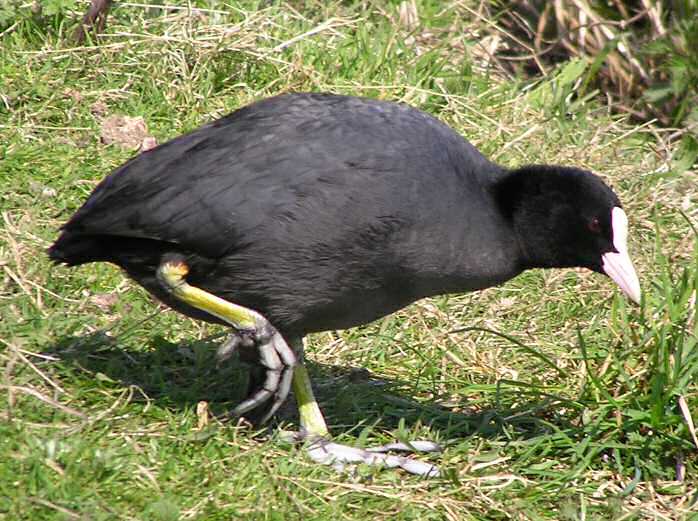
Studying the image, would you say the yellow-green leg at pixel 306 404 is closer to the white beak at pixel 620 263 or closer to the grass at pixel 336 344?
the grass at pixel 336 344

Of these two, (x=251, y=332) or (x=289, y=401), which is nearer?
(x=251, y=332)

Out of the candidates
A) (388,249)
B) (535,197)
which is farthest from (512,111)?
(388,249)

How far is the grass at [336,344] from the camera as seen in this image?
3393 millimetres

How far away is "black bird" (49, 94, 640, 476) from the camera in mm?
3426

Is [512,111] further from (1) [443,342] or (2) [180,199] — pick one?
(2) [180,199]

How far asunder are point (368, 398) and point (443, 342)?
1.42 feet

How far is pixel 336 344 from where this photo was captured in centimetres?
439

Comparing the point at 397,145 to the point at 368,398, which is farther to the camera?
the point at 368,398

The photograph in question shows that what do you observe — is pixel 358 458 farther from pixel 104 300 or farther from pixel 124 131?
pixel 124 131

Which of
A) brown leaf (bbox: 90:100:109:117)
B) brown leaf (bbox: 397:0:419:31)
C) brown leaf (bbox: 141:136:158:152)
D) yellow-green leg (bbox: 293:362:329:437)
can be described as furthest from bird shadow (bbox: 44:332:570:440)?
brown leaf (bbox: 397:0:419:31)

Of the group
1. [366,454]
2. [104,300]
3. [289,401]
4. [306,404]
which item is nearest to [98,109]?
[104,300]

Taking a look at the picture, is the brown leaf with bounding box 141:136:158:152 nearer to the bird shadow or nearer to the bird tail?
the bird shadow

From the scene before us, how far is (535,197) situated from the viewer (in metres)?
3.69

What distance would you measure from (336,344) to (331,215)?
1075mm
